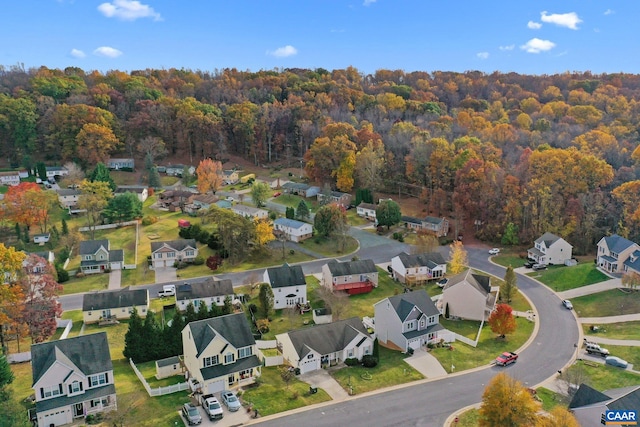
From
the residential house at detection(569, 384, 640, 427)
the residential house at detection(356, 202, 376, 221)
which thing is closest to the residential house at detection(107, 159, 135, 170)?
the residential house at detection(356, 202, 376, 221)

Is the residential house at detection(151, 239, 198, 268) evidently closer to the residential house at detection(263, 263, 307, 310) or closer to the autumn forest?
the residential house at detection(263, 263, 307, 310)

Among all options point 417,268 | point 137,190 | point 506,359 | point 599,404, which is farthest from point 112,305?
point 137,190

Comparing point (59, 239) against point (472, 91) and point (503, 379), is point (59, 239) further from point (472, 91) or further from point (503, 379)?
point (472, 91)

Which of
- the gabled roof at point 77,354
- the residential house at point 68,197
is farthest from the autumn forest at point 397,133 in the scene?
the gabled roof at point 77,354

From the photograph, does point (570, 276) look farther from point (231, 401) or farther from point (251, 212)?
point (251, 212)

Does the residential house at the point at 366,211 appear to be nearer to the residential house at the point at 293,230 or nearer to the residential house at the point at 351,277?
the residential house at the point at 293,230

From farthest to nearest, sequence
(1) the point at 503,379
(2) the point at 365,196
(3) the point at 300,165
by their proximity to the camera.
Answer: (3) the point at 300,165 → (2) the point at 365,196 → (1) the point at 503,379

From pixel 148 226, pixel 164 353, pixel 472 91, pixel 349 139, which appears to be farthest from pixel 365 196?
pixel 472 91
